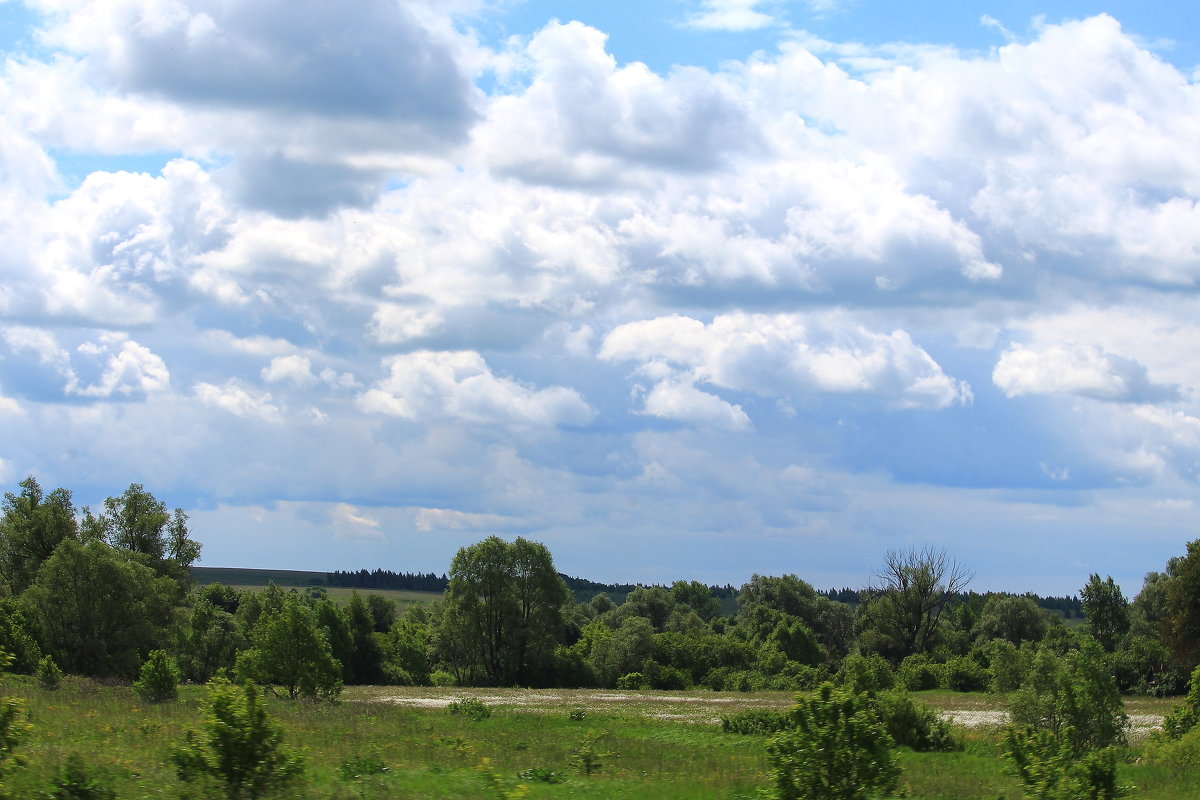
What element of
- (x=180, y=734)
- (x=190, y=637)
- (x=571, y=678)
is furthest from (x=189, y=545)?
(x=180, y=734)

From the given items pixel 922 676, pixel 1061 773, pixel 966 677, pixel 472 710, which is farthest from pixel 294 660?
pixel 966 677

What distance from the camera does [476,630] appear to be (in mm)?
81312

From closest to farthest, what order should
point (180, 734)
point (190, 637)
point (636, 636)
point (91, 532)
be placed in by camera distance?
point (180, 734) < point (190, 637) < point (91, 532) < point (636, 636)

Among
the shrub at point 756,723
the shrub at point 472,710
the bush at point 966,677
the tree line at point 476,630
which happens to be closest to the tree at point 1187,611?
the tree line at point 476,630

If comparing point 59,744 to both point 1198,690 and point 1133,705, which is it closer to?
point 1198,690

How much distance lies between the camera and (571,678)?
83.4m

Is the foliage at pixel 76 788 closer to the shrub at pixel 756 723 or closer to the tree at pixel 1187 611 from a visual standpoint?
the shrub at pixel 756 723

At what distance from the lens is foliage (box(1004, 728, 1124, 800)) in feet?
50.7

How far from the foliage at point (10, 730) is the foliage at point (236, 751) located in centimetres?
233

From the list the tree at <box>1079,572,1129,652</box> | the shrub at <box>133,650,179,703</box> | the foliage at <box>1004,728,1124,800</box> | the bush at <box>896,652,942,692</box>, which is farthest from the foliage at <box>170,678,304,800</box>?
the tree at <box>1079,572,1129,652</box>

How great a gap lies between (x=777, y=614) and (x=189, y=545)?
66609 millimetres

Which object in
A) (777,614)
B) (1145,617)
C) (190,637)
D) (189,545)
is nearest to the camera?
(190,637)

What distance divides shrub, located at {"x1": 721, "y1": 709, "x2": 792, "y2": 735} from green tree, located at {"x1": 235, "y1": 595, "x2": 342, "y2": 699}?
1684cm

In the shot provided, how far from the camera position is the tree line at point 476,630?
55562 millimetres
